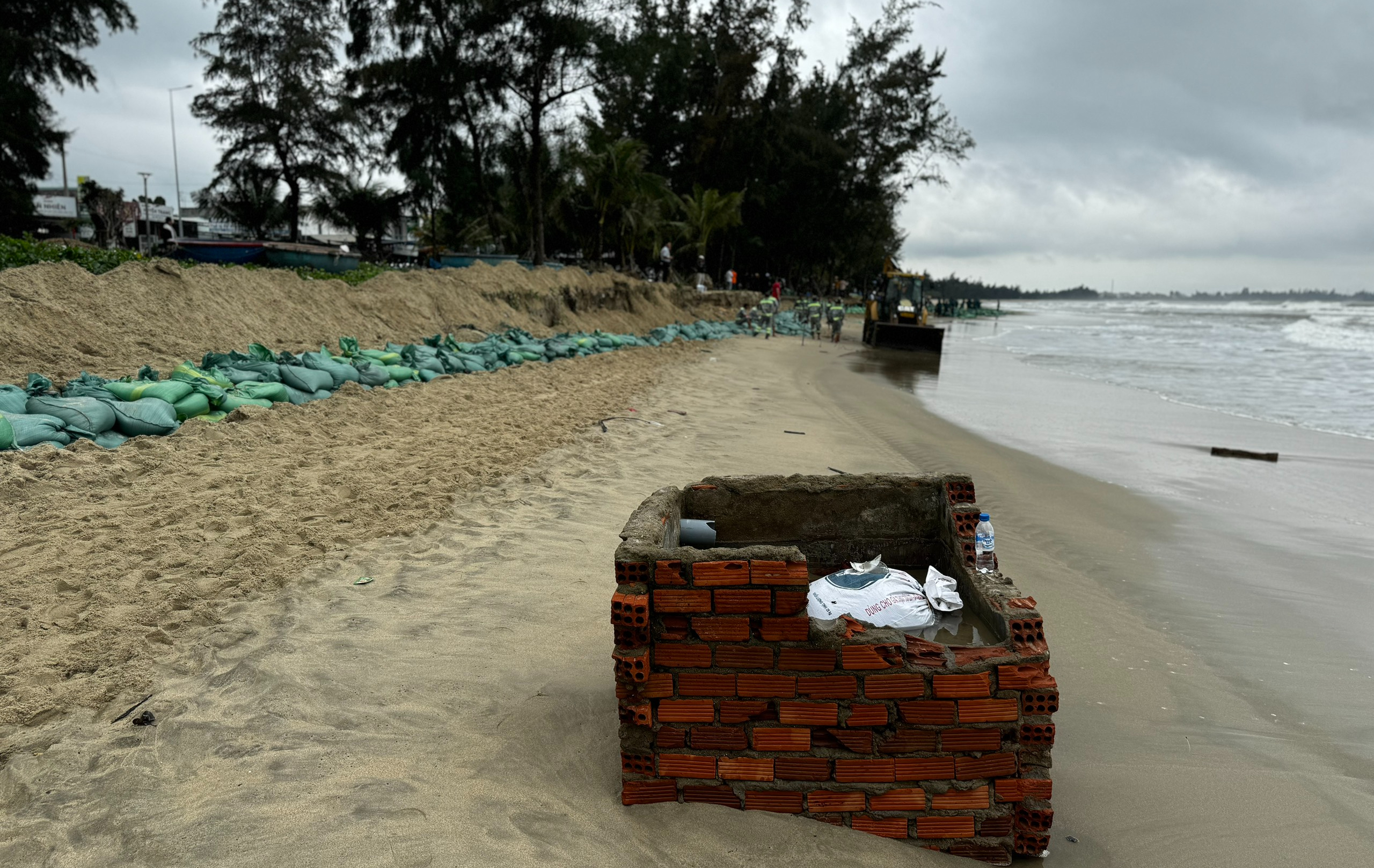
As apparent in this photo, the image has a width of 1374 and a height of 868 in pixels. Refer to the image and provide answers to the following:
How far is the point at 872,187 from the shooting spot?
39.0 m

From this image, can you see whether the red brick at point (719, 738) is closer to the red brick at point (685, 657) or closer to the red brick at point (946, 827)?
the red brick at point (685, 657)

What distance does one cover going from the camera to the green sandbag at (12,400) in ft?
17.5

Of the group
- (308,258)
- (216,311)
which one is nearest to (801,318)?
(308,258)

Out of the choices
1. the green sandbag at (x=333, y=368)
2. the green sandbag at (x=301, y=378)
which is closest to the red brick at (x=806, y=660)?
the green sandbag at (x=301, y=378)

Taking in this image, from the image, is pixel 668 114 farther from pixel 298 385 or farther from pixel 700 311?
pixel 298 385

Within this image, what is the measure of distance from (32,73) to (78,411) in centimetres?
2338

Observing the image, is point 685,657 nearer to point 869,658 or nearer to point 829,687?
point 829,687

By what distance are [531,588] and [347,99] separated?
89.3 ft

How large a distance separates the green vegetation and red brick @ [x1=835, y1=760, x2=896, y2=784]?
32.7 feet

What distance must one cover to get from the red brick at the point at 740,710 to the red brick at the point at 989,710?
570 mm

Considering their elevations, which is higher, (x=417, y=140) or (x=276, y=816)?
(x=417, y=140)

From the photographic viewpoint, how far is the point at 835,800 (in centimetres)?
237

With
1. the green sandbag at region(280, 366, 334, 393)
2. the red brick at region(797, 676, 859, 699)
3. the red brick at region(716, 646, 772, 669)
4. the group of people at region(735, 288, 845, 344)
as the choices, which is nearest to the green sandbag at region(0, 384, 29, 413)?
the green sandbag at region(280, 366, 334, 393)

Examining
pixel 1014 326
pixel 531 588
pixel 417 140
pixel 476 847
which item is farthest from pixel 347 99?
pixel 1014 326
